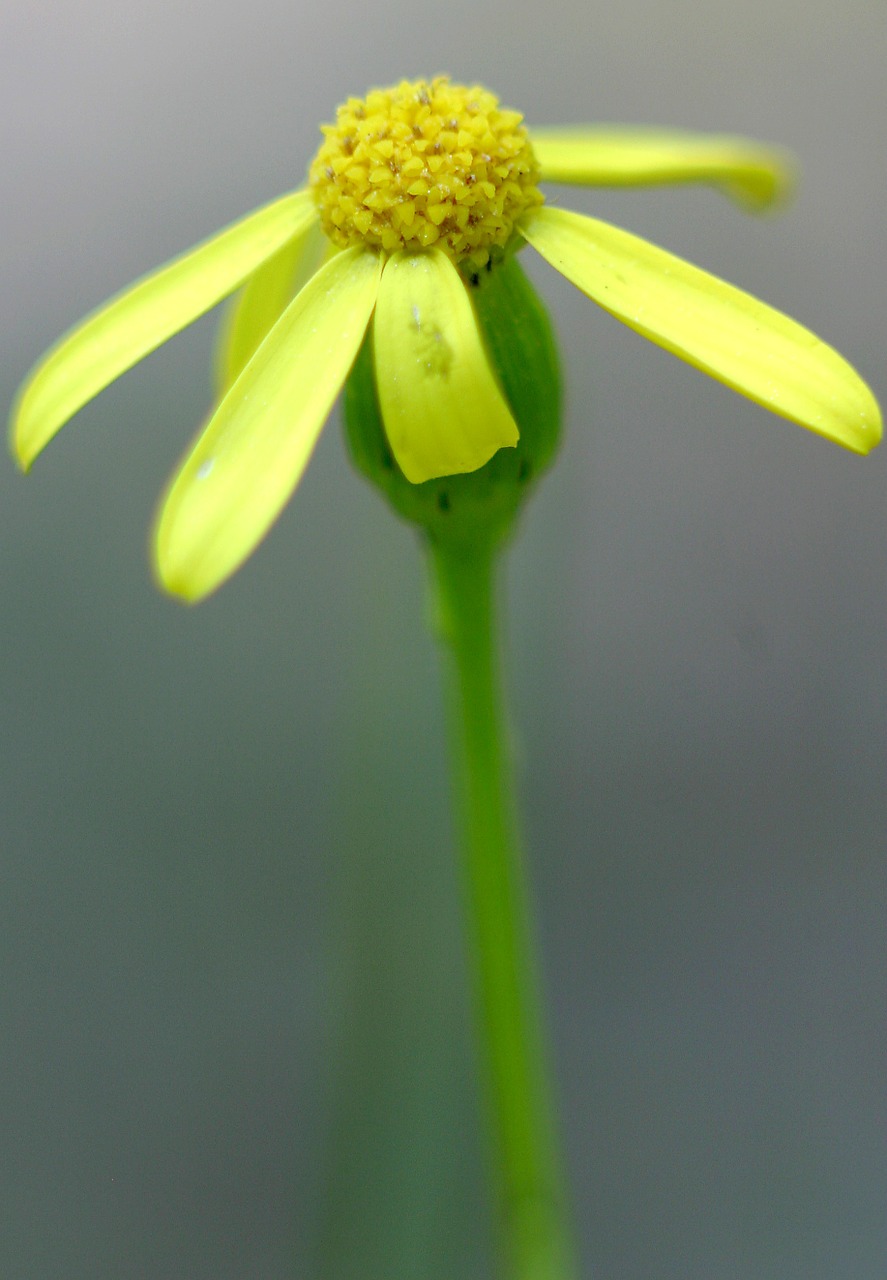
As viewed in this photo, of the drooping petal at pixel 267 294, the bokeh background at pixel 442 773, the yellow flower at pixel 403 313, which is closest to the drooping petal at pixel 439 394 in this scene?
the yellow flower at pixel 403 313

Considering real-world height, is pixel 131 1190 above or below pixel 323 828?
below

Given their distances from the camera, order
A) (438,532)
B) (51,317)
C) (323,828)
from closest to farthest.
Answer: (438,532)
(323,828)
(51,317)

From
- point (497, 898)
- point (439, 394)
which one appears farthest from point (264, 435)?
point (497, 898)

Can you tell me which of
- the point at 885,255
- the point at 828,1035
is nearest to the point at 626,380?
the point at 885,255

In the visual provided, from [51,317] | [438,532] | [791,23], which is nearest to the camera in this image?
[438,532]

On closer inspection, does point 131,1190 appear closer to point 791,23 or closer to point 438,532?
point 438,532

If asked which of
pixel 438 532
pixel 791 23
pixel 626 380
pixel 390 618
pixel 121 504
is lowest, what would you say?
pixel 438 532

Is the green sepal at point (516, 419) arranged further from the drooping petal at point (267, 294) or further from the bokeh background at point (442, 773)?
the bokeh background at point (442, 773)
